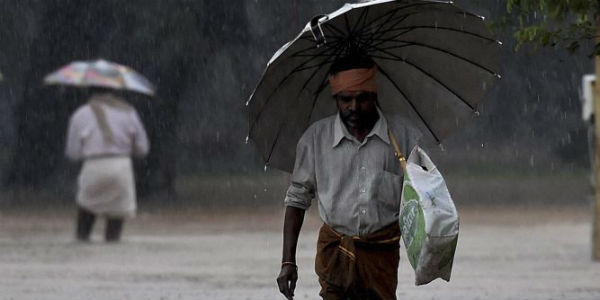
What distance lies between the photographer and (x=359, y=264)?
6.45 metres

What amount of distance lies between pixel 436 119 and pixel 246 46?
1663 cm

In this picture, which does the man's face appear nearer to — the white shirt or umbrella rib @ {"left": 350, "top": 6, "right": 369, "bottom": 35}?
umbrella rib @ {"left": 350, "top": 6, "right": 369, "bottom": 35}

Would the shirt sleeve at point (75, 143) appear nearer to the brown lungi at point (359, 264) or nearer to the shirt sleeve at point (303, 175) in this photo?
the shirt sleeve at point (303, 175)

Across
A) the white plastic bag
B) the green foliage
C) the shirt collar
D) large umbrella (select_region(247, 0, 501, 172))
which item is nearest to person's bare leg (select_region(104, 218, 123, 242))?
the green foliage

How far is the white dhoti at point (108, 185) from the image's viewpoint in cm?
1722

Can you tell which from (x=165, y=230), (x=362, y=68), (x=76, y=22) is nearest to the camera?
(x=362, y=68)

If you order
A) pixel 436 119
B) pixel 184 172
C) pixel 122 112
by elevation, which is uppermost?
pixel 436 119

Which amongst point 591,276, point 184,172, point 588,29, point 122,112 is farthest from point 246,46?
point 588,29

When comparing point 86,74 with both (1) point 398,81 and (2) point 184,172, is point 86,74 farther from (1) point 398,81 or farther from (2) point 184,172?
(1) point 398,81

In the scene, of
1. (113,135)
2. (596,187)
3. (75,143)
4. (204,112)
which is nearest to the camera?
(596,187)

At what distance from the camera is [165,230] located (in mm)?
19391

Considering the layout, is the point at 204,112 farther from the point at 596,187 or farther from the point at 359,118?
the point at 359,118

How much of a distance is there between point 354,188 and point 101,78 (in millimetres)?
12163

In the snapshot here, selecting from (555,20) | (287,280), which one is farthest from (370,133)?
(555,20)
